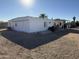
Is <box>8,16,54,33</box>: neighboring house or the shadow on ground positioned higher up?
<box>8,16,54,33</box>: neighboring house

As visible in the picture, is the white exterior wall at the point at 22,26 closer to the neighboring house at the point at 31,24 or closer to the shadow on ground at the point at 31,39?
the neighboring house at the point at 31,24

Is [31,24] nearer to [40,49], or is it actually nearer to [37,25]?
[37,25]

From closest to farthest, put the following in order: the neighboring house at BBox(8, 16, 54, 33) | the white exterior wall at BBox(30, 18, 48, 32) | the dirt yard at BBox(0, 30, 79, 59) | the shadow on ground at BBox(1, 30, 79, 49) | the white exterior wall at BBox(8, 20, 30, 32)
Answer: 1. the dirt yard at BBox(0, 30, 79, 59)
2. the shadow on ground at BBox(1, 30, 79, 49)
3. the neighboring house at BBox(8, 16, 54, 33)
4. the white exterior wall at BBox(8, 20, 30, 32)
5. the white exterior wall at BBox(30, 18, 48, 32)

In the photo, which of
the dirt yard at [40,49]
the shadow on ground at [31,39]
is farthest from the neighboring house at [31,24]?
the dirt yard at [40,49]

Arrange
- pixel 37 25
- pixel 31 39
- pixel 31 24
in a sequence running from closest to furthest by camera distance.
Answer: pixel 31 39 < pixel 31 24 < pixel 37 25

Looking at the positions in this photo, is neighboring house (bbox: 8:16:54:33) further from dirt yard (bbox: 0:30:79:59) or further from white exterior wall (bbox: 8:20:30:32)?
dirt yard (bbox: 0:30:79:59)

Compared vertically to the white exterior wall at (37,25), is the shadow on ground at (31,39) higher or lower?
lower

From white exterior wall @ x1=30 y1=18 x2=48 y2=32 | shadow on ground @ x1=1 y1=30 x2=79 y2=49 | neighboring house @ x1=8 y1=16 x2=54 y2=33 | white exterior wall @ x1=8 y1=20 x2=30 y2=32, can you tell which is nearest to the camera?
shadow on ground @ x1=1 y1=30 x2=79 y2=49

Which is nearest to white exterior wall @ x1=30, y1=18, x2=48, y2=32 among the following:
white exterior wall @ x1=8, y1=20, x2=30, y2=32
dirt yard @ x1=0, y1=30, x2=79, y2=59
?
white exterior wall @ x1=8, y1=20, x2=30, y2=32

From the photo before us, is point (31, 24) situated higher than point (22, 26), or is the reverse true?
point (31, 24)

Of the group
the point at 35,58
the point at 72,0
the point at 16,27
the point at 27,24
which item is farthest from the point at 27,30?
the point at 35,58

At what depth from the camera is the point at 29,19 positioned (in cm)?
1723

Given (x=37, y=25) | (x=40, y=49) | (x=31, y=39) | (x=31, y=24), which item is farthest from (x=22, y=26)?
(x=40, y=49)

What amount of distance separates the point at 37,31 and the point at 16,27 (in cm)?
544
